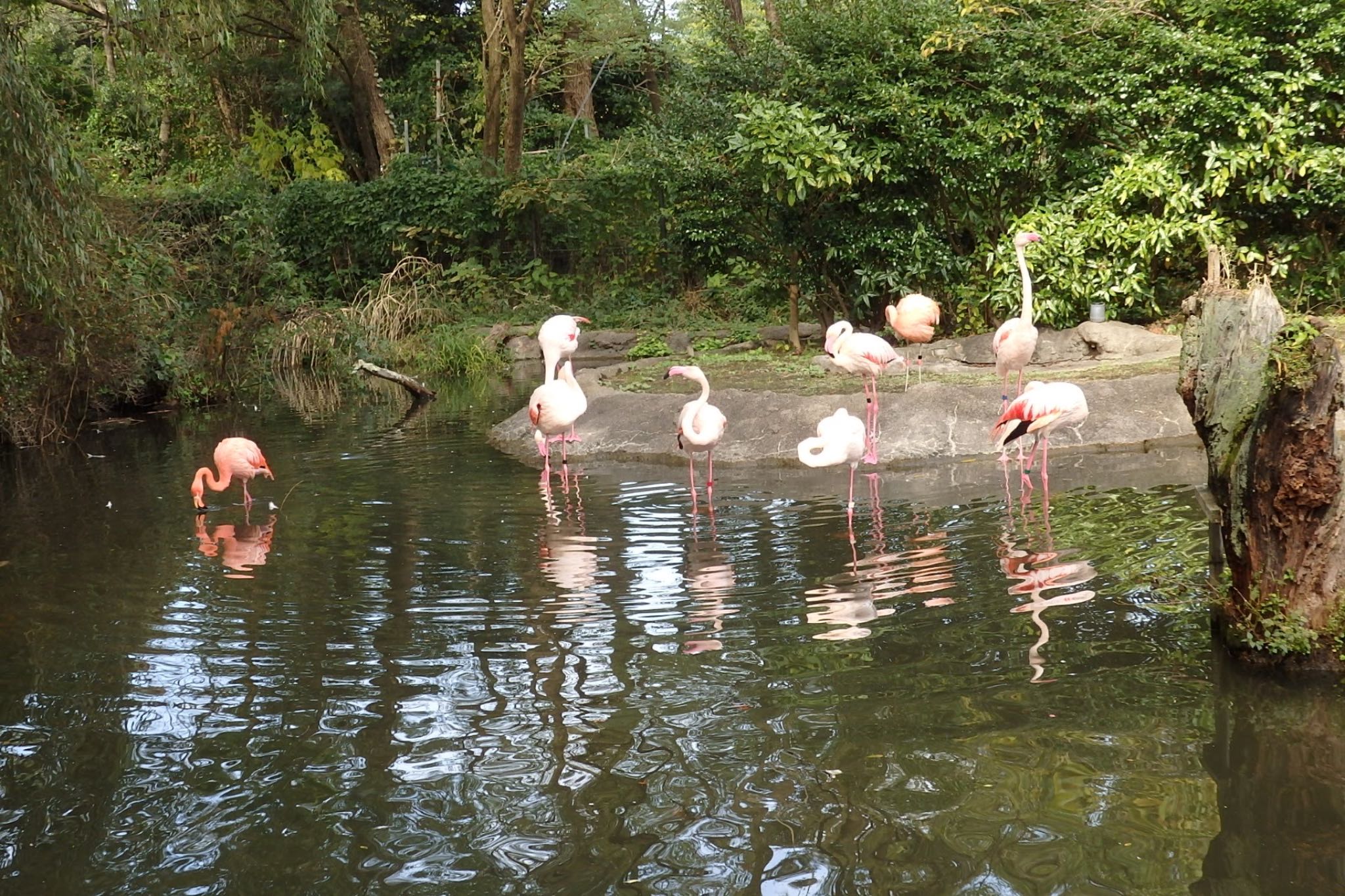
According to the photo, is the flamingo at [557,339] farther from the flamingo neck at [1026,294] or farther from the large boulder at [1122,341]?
the large boulder at [1122,341]

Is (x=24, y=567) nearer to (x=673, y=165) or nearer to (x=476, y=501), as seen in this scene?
(x=476, y=501)

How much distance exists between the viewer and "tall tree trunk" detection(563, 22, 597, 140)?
24.8 metres

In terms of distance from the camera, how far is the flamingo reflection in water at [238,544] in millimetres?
6660

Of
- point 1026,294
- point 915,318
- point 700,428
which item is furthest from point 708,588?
point 915,318

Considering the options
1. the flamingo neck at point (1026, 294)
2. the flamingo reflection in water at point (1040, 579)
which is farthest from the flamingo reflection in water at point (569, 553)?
the flamingo neck at point (1026, 294)

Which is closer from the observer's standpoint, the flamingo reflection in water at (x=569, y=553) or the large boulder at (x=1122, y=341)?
the flamingo reflection in water at (x=569, y=553)

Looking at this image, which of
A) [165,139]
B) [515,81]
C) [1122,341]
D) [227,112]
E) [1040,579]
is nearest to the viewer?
[1040,579]

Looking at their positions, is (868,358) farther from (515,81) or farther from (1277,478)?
(515,81)

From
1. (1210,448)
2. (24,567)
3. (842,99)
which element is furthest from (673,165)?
(1210,448)

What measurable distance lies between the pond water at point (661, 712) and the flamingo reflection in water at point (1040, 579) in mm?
23

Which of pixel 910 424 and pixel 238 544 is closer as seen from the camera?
pixel 238 544

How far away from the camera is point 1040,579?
557cm

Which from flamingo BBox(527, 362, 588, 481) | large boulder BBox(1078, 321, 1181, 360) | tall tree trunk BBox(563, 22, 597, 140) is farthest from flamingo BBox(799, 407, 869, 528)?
tall tree trunk BBox(563, 22, 597, 140)

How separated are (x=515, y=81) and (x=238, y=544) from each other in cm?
1394
